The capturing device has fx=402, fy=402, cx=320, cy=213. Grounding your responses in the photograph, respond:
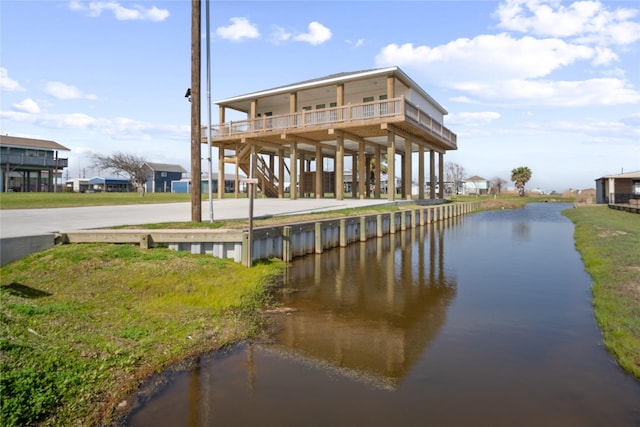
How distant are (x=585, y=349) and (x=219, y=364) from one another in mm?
5430

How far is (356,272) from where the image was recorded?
39.0 feet

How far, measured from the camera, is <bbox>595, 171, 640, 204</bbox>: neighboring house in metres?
40.4

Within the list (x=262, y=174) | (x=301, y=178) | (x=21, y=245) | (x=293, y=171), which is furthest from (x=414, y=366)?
(x=301, y=178)

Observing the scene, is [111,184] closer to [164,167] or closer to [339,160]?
[164,167]

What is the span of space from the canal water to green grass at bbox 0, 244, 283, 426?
54cm

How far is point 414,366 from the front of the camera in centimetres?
548

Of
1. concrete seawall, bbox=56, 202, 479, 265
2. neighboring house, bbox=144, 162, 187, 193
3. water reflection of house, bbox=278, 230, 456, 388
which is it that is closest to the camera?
water reflection of house, bbox=278, 230, 456, 388

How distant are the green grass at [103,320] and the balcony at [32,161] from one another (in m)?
47.6

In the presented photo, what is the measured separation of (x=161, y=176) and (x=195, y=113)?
66.5m

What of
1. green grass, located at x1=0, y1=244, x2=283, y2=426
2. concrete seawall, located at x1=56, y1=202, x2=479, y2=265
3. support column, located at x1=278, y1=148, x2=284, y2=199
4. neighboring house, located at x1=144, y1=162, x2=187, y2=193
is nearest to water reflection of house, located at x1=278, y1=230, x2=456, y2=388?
concrete seawall, located at x1=56, y1=202, x2=479, y2=265

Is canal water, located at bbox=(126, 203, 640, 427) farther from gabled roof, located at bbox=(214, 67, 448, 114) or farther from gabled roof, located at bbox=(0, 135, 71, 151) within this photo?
gabled roof, located at bbox=(0, 135, 71, 151)

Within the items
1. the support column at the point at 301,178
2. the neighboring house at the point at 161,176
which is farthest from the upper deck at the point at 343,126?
the neighboring house at the point at 161,176

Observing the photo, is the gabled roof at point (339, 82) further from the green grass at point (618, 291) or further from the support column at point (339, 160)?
the green grass at point (618, 291)

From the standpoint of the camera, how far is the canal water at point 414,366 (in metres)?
4.28
